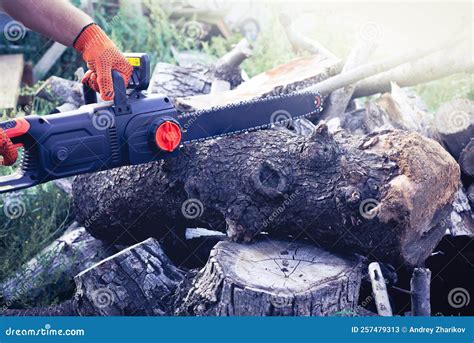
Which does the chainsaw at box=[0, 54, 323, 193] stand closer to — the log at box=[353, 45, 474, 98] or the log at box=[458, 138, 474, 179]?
the log at box=[458, 138, 474, 179]

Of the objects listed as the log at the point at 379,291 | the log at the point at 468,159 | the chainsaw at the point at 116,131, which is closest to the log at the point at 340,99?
the log at the point at 468,159

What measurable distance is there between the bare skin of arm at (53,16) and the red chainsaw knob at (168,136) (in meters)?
0.44

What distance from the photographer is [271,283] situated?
1936mm

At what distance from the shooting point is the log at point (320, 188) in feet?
6.77

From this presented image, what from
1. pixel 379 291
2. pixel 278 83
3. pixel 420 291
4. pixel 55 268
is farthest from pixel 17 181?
pixel 278 83

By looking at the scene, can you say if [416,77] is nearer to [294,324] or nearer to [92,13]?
[294,324]

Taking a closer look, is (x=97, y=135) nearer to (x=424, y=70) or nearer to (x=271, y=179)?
(x=271, y=179)

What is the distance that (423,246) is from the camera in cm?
225

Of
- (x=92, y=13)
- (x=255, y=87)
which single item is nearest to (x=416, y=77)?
(x=255, y=87)

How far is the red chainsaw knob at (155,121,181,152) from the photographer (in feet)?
6.91


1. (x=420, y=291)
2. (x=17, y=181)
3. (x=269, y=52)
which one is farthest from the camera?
(x=269, y=52)

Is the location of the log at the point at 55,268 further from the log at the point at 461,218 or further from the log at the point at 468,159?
the log at the point at 468,159

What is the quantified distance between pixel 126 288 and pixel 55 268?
57cm

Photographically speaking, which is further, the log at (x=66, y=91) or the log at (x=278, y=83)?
the log at (x=66, y=91)
